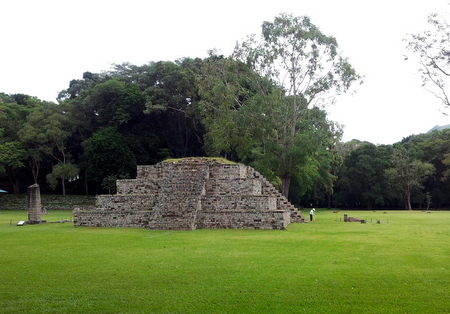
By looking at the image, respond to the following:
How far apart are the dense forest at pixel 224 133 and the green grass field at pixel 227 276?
46.8 feet

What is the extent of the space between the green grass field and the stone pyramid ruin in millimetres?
4069

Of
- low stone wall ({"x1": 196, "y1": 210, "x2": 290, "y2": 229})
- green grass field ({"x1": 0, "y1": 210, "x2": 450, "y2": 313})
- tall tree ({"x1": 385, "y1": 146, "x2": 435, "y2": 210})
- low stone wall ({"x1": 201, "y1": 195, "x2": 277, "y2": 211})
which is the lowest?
green grass field ({"x1": 0, "y1": 210, "x2": 450, "y2": 313})

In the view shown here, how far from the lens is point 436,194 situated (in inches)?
1906

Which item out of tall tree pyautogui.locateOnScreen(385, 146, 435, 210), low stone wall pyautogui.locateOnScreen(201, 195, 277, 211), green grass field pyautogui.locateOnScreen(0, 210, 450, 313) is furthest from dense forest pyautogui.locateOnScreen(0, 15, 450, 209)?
green grass field pyautogui.locateOnScreen(0, 210, 450, 313)

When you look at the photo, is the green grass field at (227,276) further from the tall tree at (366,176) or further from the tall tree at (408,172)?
the tall tree at (366,176)

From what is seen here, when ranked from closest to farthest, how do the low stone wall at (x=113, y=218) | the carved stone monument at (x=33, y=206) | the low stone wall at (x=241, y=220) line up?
the low stone wall at (x=241, y=220) < the low stone wall at (x=113, y=218) < the carved stone monument at (x=33, y=206)

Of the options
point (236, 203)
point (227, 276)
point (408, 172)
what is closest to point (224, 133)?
point (236, 203)

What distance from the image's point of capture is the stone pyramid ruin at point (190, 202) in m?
17.9

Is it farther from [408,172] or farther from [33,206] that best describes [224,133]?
[408,172]

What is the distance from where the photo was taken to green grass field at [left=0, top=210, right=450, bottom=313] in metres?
6.44

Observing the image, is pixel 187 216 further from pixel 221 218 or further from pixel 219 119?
pixel 219 119

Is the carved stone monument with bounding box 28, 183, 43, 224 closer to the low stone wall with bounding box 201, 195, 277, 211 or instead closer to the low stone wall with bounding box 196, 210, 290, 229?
the low stone wall with bounding box 201, 195, 277, 211

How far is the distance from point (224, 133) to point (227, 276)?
20387 millimetres

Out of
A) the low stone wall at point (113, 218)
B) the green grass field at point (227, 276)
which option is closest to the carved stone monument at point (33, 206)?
the low stone wall at point (113, 218)
